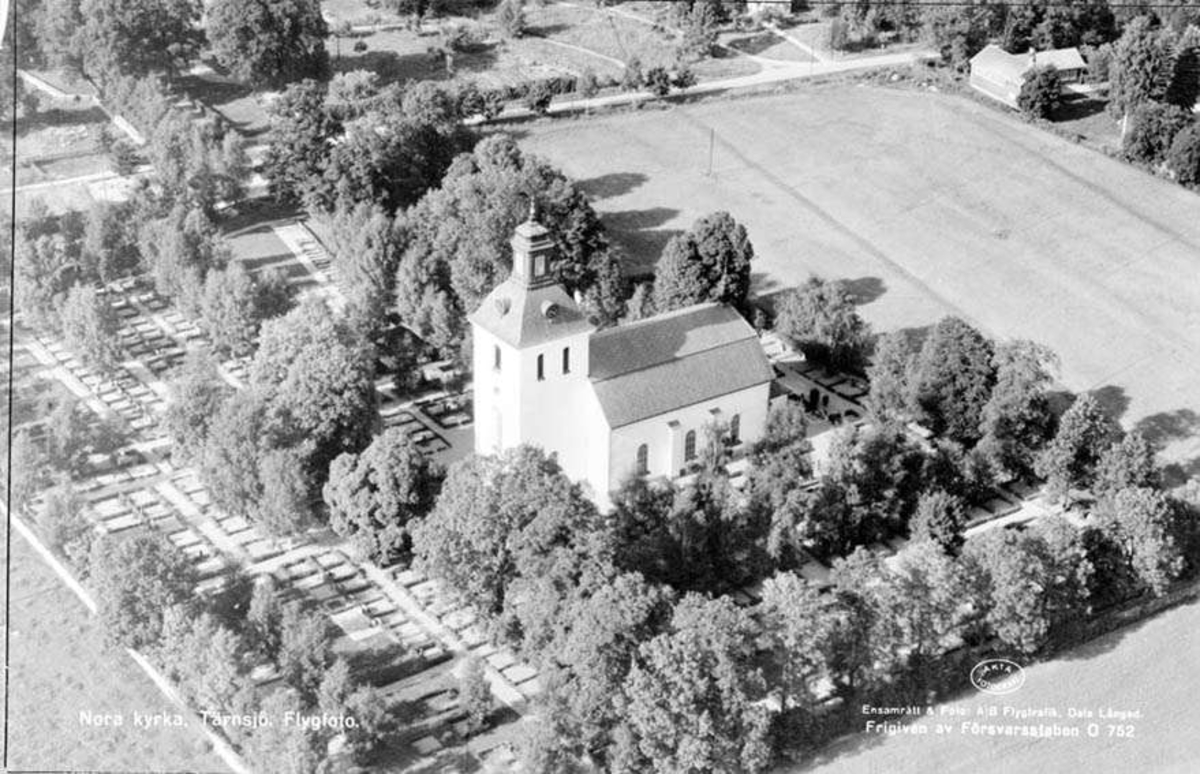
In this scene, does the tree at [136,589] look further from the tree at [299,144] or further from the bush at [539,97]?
the bush at [539,97]

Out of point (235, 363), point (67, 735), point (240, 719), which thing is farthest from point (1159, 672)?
point (235, 363)

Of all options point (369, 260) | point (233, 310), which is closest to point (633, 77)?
point (369, 260)

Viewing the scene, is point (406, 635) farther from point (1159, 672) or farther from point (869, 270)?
point (869, 270)

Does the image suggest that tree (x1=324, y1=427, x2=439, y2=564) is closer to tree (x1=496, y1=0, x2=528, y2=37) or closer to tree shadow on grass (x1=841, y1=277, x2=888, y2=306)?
tree shadow on grass (x1=841, y1=277, x2=888, y2=306)

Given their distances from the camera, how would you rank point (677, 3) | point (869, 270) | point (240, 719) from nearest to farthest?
point (240, 719) → point (869, 270) → point (677, 3)

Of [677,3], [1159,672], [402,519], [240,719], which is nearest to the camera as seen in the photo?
[240,719]

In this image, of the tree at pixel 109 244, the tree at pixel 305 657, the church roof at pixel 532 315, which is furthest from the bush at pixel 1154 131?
the tree at pixel 305 657

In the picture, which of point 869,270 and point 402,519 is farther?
point 869,270
